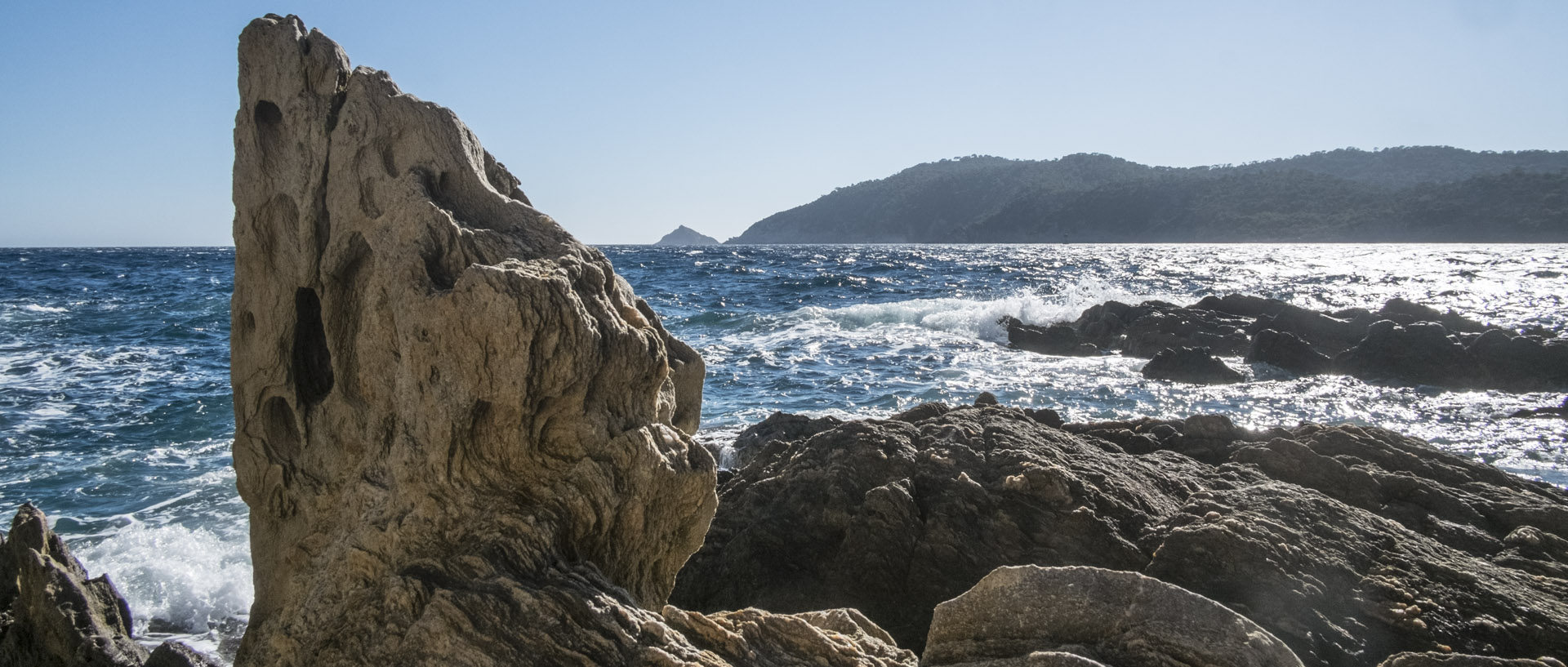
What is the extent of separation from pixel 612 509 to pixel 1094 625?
156 cm

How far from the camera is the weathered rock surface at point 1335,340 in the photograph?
13.0 metres

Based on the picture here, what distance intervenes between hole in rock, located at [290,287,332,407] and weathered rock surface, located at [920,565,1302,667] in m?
2.96

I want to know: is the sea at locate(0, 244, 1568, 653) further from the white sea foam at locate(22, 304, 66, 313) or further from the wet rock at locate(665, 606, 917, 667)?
the wet rock at locate(665, 606, 917, 667)

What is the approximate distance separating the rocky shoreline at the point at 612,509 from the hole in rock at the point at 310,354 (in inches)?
0.6

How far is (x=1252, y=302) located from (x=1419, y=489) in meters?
16.8

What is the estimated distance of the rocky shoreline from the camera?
2.70 meters

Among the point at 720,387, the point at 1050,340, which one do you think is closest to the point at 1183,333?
the point at 1050,340

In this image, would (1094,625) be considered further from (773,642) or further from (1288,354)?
(1288,354)

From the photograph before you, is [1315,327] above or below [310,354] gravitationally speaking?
below

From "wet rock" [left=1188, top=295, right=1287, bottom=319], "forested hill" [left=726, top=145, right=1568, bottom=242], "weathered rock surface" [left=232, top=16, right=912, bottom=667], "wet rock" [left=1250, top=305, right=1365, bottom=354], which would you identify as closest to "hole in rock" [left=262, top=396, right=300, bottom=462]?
"weathered rock surface" [left=232, top=16, right=912, bottom=667]

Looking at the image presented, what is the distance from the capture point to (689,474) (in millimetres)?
3174

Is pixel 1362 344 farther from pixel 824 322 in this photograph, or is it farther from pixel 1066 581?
pixel 1066 581

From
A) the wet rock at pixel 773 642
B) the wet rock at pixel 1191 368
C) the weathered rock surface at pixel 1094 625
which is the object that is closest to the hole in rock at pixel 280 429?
the wet rock at pixel 773 642

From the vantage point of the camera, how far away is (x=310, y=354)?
4.13m
